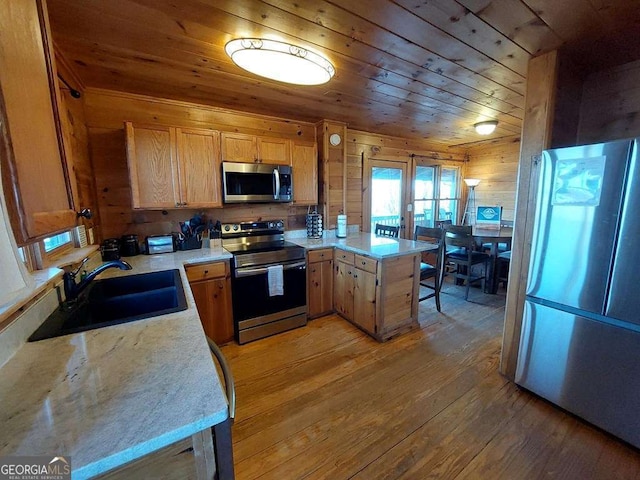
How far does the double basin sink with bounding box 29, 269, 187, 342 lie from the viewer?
3.55 ft

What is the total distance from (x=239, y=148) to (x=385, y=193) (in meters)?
2.37

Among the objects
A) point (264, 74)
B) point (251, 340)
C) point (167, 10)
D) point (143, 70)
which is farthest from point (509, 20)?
point (251, 340)

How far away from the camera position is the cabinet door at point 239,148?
2539mm

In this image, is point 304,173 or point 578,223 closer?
point 578,223

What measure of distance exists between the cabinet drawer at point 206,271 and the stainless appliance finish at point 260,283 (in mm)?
94

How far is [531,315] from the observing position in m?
1.77

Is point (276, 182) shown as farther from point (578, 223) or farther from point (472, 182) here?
point (472, 182)

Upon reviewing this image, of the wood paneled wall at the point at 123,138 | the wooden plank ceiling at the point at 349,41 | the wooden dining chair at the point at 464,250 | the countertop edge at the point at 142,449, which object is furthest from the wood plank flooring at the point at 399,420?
the wooden plank ceiling at the point at 349,41

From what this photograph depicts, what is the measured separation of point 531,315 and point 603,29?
1.68 meters

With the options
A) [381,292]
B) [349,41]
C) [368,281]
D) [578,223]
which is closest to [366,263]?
[368,281]

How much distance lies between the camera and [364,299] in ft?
8.58

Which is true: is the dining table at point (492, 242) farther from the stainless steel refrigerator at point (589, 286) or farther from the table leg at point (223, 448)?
→ the table leg at point (223, 448)

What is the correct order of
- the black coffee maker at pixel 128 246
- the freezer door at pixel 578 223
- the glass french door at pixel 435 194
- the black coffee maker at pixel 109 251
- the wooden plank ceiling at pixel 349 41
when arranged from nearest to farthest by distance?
the wooden plank ceiling at pixel 349 41, the freezer door at pixel 578 223, the black coffee maker at pixel 109 251, the black coffee maker at pixel 128 246, the glass french door at pixel 435 194

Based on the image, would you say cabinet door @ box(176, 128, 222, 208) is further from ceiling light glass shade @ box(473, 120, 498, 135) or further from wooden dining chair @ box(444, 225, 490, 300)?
ceiling light glass shade @ box(473, 120, 498, 135)
